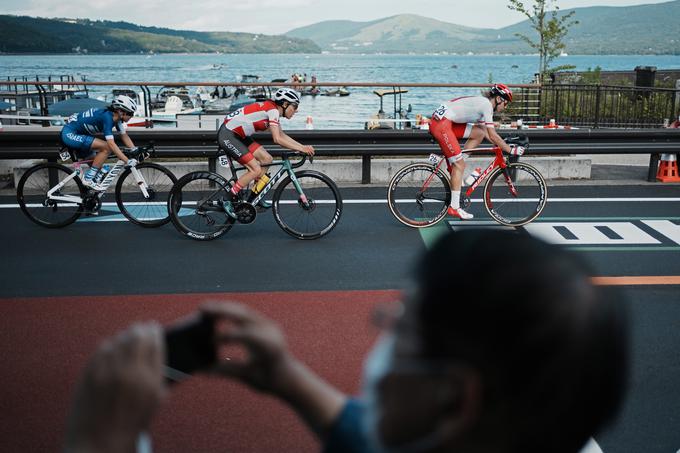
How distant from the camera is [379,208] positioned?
A: 38.8ft

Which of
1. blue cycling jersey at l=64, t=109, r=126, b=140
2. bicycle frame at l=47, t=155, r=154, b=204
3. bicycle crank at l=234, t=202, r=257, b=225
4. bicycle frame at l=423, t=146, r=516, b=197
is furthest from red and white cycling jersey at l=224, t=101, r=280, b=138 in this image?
bicycle frame at l=423, t=146, r=516, b=197

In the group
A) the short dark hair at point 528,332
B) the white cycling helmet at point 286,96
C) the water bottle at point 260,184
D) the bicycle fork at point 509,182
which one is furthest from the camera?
the bicycle fork at point 509,182

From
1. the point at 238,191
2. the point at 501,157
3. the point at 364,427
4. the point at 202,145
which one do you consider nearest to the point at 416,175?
the point at 501,157

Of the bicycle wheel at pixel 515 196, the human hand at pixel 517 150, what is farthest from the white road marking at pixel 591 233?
the human hand at pixel 517 150

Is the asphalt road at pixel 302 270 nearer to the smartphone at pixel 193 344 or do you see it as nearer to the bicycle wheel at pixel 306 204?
the bicycle wheel at pixel 306 204

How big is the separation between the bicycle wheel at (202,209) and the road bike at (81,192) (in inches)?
22.9

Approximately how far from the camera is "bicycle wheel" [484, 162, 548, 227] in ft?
35.6

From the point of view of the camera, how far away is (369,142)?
14062 millimetres

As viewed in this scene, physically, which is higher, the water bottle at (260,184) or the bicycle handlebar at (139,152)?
the bicycle handlebar at (139,152)

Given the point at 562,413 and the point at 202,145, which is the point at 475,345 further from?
the point at 202,145

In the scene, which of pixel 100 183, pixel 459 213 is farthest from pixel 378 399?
pixel 100 183

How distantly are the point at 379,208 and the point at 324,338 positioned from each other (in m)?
5.54

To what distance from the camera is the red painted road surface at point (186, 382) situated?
15.8ft

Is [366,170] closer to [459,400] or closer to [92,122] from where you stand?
[92,122]
